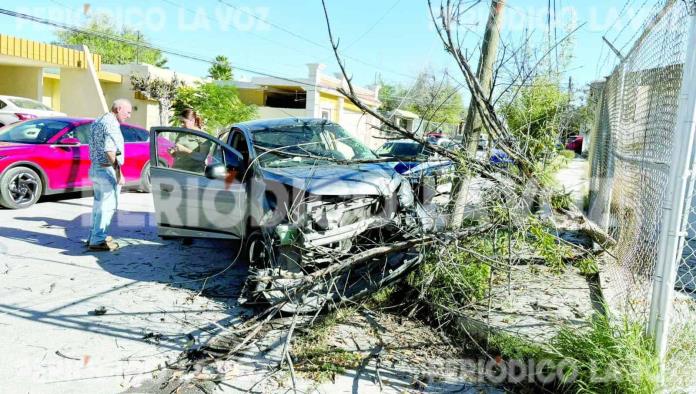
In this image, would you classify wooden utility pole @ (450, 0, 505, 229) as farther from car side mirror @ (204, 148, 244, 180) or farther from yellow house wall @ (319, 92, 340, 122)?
yellow house wall @ (319, 92, 340, 122)

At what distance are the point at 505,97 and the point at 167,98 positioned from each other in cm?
2145

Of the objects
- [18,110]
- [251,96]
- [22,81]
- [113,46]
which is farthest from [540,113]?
[113,46]

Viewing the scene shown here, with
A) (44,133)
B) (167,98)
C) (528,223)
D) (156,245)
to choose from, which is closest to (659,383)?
(528,223)

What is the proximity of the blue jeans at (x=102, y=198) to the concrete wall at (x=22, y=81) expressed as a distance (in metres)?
19.1

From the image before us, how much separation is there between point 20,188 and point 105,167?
336cm

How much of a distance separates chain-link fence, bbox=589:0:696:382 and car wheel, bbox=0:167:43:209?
877 centimetres

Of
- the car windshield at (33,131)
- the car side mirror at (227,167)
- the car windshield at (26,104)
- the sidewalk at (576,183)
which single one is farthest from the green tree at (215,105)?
the car side mirror at (227,167)

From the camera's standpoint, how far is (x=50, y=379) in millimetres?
3340

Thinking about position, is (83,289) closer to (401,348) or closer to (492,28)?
(401,348)

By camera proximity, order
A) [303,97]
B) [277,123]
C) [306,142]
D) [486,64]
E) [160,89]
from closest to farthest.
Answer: [486,64] → [306,142] → [277,123] → [160,89] → [303,97]

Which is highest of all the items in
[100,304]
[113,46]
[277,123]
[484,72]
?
[113,46]

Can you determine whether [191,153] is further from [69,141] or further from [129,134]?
[129,134]

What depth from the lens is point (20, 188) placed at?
834cm

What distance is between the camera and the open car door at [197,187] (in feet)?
17.9
